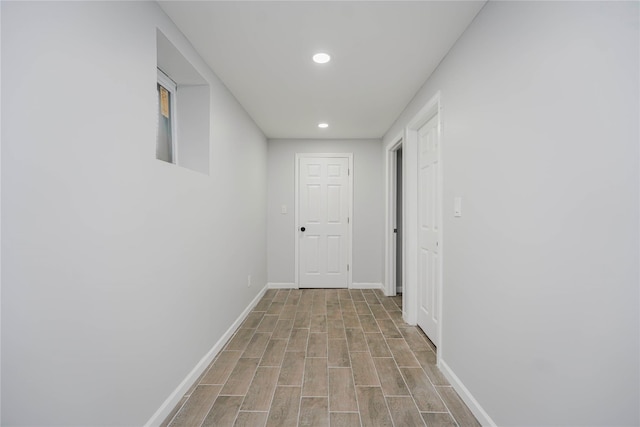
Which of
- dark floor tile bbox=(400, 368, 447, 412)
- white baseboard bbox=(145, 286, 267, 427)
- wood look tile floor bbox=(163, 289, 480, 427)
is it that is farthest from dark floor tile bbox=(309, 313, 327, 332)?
dark floor tile bbox=(400, 368, 447, 412)

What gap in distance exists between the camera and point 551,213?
1193 mm

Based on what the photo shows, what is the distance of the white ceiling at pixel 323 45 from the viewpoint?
173 cm

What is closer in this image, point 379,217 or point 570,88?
point 570,88

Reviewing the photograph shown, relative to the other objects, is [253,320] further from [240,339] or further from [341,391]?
[341,391]

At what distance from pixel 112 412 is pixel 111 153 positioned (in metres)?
1.12

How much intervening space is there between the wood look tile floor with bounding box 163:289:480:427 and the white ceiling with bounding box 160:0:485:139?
2315 mm

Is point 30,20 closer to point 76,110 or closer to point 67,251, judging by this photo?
point 76,110

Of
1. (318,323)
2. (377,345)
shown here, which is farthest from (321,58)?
(318,323)

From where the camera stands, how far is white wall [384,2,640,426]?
0.94 metres

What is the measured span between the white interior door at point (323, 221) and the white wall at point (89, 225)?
2780 mm

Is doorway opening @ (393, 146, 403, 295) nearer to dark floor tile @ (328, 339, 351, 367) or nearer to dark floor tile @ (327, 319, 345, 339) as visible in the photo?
dark floor tile @ (327, 319, 345, 339)

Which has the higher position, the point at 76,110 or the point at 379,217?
the point at 76,110

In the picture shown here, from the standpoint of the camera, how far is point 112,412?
1326 mm

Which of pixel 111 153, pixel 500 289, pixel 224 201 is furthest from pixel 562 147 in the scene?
pixel 224 201
